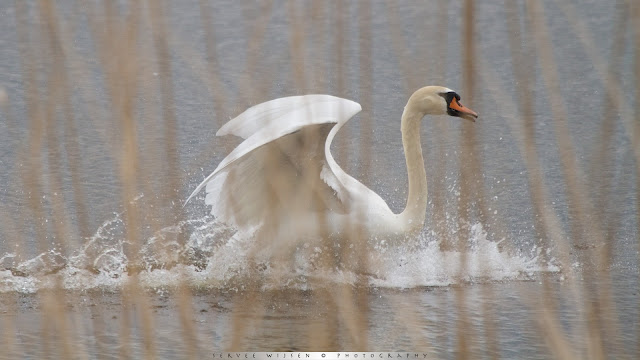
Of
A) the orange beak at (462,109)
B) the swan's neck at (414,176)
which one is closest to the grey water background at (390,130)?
the orange beak at (462,109)

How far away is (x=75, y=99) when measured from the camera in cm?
776

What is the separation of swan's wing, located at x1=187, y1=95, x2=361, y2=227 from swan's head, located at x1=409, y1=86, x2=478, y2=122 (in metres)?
0.63

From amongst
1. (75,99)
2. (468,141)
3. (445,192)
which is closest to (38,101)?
(468,141)

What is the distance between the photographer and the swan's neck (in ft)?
17.6

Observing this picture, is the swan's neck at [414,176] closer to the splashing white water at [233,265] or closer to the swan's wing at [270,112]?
the splashing white water at [233,265]

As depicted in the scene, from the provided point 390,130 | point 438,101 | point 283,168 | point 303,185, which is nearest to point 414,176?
point 438,101

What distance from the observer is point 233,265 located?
210 inches

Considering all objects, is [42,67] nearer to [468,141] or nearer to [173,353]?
[173,353]

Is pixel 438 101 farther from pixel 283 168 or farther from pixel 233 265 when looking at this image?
pixel 233 265

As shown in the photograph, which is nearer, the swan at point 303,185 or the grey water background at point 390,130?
the grey water background at point 390,130

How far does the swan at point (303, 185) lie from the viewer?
4.81 metres

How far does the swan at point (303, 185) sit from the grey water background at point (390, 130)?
0.46 ft

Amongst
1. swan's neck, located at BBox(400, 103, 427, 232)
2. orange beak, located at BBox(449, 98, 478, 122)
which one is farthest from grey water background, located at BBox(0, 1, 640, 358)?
A: swan's neck, located at BBox(400, 103, 427, 232)

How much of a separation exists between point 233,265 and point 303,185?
0.52 meters
